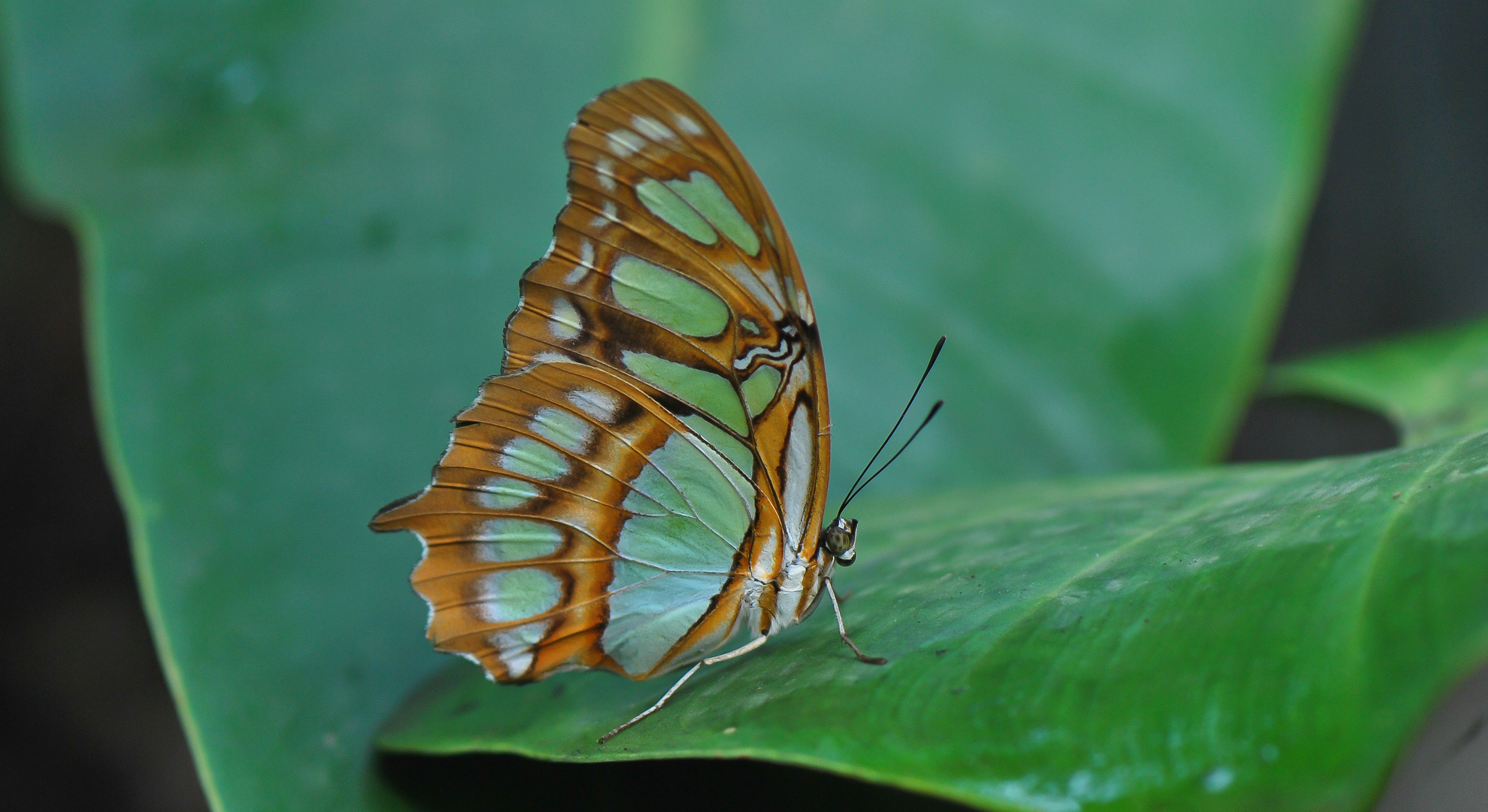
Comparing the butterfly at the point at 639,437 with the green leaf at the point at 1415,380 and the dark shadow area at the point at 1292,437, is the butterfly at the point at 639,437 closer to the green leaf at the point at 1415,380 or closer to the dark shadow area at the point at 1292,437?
the green leaf at the point at 1415,380

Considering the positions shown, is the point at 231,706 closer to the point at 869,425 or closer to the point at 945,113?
the point at 869,425

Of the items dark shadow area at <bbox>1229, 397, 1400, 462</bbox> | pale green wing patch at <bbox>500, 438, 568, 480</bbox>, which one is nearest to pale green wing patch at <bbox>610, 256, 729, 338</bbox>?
pale green wing patch at <bbox>500, 438, 568, 480</bbox>

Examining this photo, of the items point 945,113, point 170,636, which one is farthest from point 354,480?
point 945,113

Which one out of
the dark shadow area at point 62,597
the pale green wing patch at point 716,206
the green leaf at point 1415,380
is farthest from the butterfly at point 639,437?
the dark shadow area at point 62,597

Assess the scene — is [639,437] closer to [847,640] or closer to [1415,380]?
[847,640]

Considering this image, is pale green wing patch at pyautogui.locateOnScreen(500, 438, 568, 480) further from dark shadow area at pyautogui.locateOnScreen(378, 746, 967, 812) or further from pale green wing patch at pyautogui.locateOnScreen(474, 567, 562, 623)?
dark shadow area at pyautogui.locateOnScreen(378, 746, 967, 812)

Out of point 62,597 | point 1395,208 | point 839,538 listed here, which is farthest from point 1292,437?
point 62,597
